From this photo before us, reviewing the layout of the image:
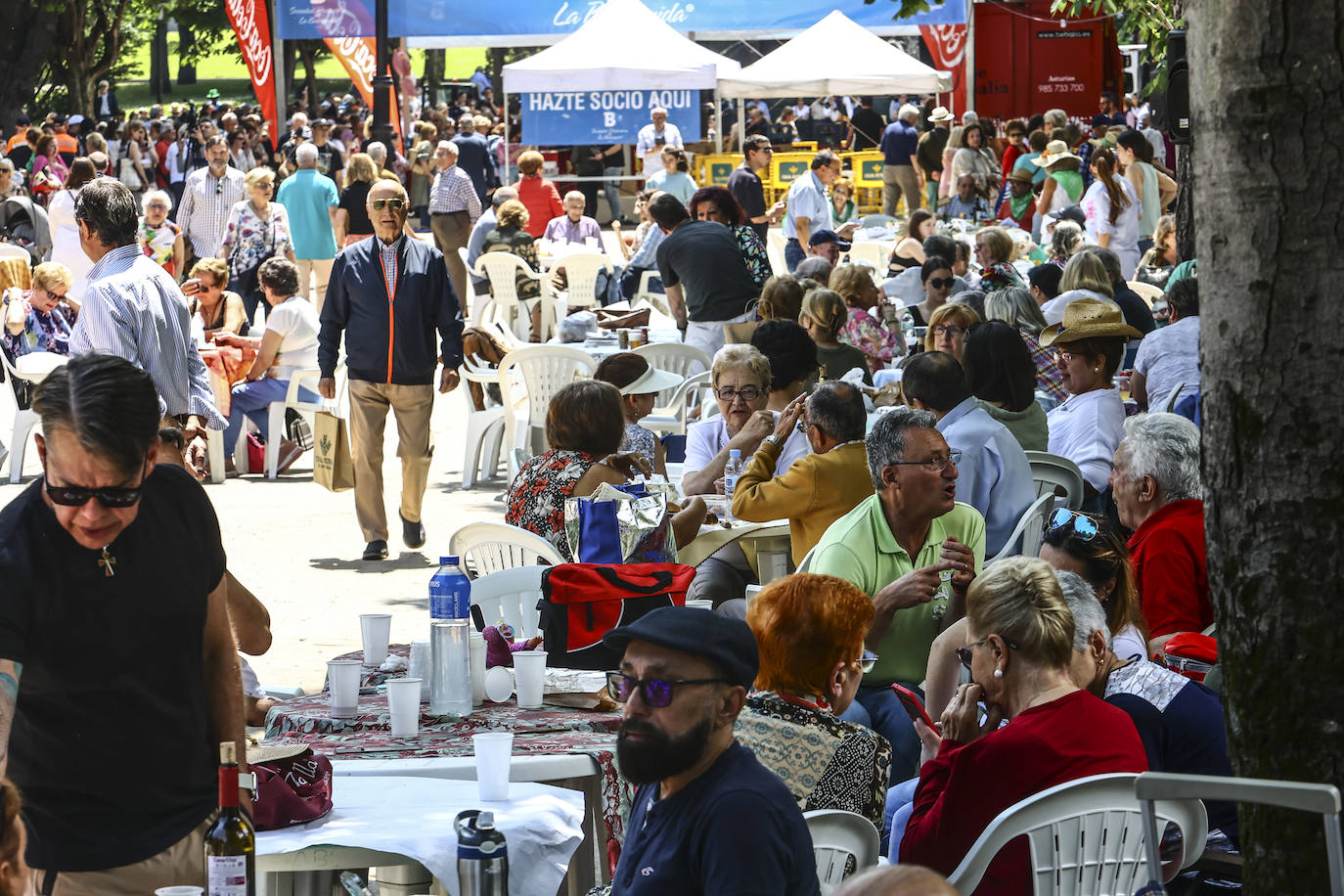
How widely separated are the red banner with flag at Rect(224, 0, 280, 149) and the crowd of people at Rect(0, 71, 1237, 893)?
11515 millimetres

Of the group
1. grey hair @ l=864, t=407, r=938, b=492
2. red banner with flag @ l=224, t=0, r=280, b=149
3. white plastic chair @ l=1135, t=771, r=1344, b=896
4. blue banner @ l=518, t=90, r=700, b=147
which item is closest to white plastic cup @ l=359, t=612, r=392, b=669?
grey hair @ l=864, t=407, r=938, b=492

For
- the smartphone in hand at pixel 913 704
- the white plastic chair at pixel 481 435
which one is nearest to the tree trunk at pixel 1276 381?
the smartphone in hand at pixel 913 704

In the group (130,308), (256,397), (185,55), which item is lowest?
(256,397)

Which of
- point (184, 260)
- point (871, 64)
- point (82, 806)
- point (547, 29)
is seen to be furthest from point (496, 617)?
point (547, 29)

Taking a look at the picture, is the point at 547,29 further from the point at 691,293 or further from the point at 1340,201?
the point at 1340,201

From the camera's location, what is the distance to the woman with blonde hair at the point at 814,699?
3385 mm

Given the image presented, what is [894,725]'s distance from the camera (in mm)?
4688

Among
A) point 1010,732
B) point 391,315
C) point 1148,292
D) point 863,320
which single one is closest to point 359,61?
point 1148,292

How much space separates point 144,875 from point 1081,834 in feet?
5.81

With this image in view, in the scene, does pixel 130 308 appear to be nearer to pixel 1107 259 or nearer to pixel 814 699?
pixel 814 699

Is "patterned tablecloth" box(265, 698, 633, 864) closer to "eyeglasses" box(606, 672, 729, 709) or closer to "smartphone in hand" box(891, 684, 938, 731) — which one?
"smartphone in hand" box(891, 684, 938, 731)

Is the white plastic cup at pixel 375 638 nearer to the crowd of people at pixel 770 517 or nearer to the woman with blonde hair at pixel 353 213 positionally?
the crowd of people at pixel 770 517

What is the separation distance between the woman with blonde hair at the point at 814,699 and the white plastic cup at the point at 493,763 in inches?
21.0

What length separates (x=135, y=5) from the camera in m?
55.6
